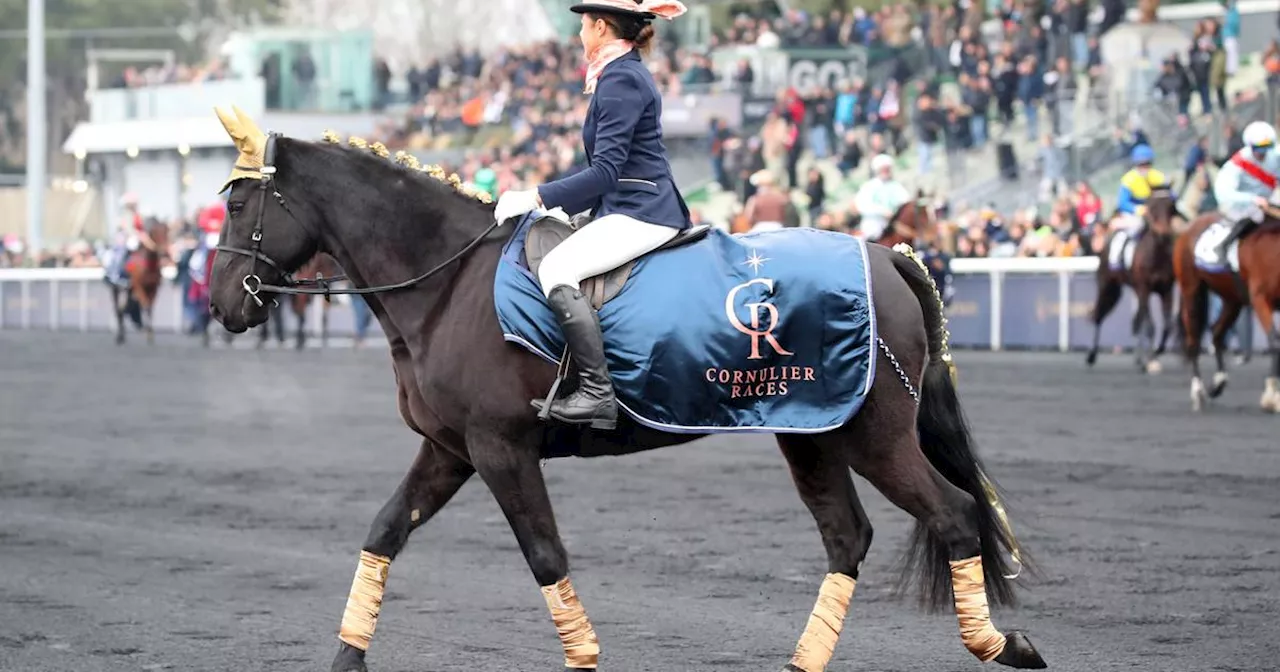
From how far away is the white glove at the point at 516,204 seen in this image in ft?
22.8

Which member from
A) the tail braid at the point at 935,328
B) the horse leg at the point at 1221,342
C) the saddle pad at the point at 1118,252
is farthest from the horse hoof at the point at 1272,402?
the tail braid at the point at 935,328

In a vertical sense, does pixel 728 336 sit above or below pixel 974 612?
above

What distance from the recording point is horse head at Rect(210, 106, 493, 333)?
23.6 ft

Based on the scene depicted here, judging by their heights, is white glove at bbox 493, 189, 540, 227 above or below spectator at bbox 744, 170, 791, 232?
above

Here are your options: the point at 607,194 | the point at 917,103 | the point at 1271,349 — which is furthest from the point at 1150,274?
the point at 607,194

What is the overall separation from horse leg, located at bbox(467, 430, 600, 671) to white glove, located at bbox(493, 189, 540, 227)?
778 millimetres

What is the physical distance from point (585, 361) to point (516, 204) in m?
0.62

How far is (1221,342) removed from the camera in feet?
59.7

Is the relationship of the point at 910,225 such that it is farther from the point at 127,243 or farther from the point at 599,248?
the point at 127,243

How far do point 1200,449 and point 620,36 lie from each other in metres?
8.40

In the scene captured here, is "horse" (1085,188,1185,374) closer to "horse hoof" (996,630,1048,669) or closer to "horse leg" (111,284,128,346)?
"horse hoof" (996,630,1048,669)

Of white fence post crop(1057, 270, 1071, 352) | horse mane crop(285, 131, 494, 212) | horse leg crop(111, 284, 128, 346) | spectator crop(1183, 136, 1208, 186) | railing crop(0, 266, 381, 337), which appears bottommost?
railing crop(0, 266, 381, 337)

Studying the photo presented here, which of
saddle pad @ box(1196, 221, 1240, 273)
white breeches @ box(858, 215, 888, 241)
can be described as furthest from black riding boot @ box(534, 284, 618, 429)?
white breeches @ box(858, 215, 888, 241)

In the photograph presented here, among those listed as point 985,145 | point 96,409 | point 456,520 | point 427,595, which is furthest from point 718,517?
point 985,145
